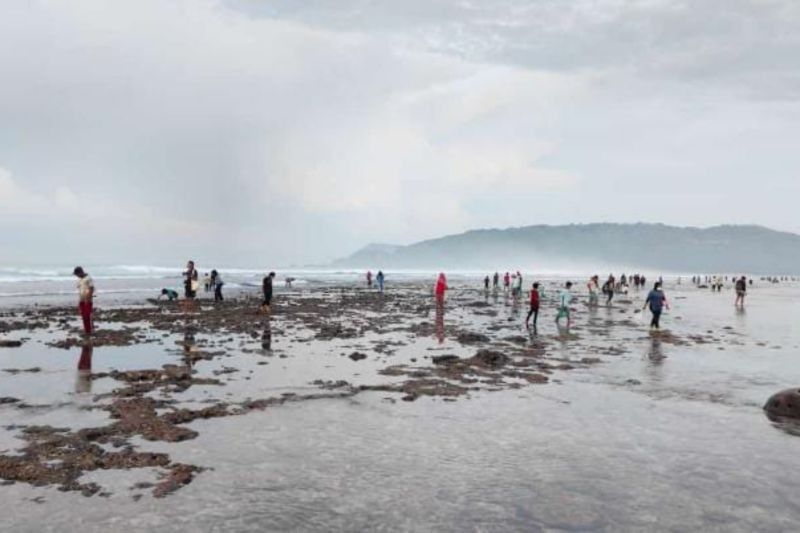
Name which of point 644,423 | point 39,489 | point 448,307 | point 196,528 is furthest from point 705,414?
point 448,307

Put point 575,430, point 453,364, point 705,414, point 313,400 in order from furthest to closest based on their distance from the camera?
point 453,364, point 313,400, point 705,414, point 575,430

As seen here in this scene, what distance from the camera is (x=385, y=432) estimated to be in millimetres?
11984

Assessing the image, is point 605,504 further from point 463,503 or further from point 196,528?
point 196,528

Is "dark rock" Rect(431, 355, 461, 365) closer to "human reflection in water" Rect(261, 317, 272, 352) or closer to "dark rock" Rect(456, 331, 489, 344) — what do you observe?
"dark rock" Rect(456, 331, 489, 344)

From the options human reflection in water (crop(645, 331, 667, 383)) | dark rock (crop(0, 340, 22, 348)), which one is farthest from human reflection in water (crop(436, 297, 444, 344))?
dark rock (crop(0, 340, 22, 348))

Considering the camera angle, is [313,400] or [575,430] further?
[313,400]

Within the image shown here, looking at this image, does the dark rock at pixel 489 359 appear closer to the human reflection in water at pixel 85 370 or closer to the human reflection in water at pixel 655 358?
the human reflection in water at pixel 655 358

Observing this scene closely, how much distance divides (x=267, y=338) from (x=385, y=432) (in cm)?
1435

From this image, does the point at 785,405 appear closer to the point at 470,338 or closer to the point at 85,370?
the point at 470,338

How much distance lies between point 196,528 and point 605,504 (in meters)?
5.43

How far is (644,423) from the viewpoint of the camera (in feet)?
42.2

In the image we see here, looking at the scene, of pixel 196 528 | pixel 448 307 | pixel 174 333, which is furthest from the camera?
pixel 448 307

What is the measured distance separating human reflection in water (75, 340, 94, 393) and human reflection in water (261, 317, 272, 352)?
5.79 metres

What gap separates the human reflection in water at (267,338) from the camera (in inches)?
900
